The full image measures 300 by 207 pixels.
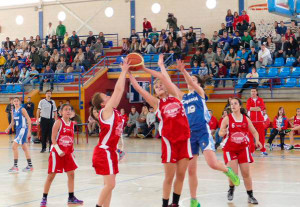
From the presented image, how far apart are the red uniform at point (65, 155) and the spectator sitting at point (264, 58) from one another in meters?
14.5

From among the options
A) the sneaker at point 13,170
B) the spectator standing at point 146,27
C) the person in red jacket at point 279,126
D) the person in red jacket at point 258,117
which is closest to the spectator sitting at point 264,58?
the person in red jacket at point 279,126

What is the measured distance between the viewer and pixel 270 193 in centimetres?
825

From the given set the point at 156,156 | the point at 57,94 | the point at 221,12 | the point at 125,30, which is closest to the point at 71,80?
the point at 57,94

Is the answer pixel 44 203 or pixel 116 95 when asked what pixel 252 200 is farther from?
pixel 44 203

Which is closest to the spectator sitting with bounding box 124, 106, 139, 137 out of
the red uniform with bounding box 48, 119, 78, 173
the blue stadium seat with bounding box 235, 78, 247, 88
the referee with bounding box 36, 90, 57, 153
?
the blue stadium seat with bounding box 235, 78, 247, 88

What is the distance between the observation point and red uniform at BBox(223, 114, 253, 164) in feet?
25.1

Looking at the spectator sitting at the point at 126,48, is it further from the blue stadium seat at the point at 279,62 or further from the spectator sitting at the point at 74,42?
the blue stadium seat at the point at 279,62

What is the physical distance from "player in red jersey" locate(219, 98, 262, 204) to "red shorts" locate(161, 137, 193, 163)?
64.6 inches

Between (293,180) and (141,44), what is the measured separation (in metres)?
17.1

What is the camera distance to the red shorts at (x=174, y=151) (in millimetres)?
6199

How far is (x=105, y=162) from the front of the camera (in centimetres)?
593

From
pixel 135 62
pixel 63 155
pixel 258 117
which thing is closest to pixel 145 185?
pixel 63 155

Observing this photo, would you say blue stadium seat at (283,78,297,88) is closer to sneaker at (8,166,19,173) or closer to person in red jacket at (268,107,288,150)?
person in red jacket at (268,107,288,150)

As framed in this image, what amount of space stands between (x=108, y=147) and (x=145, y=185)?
338 cm
